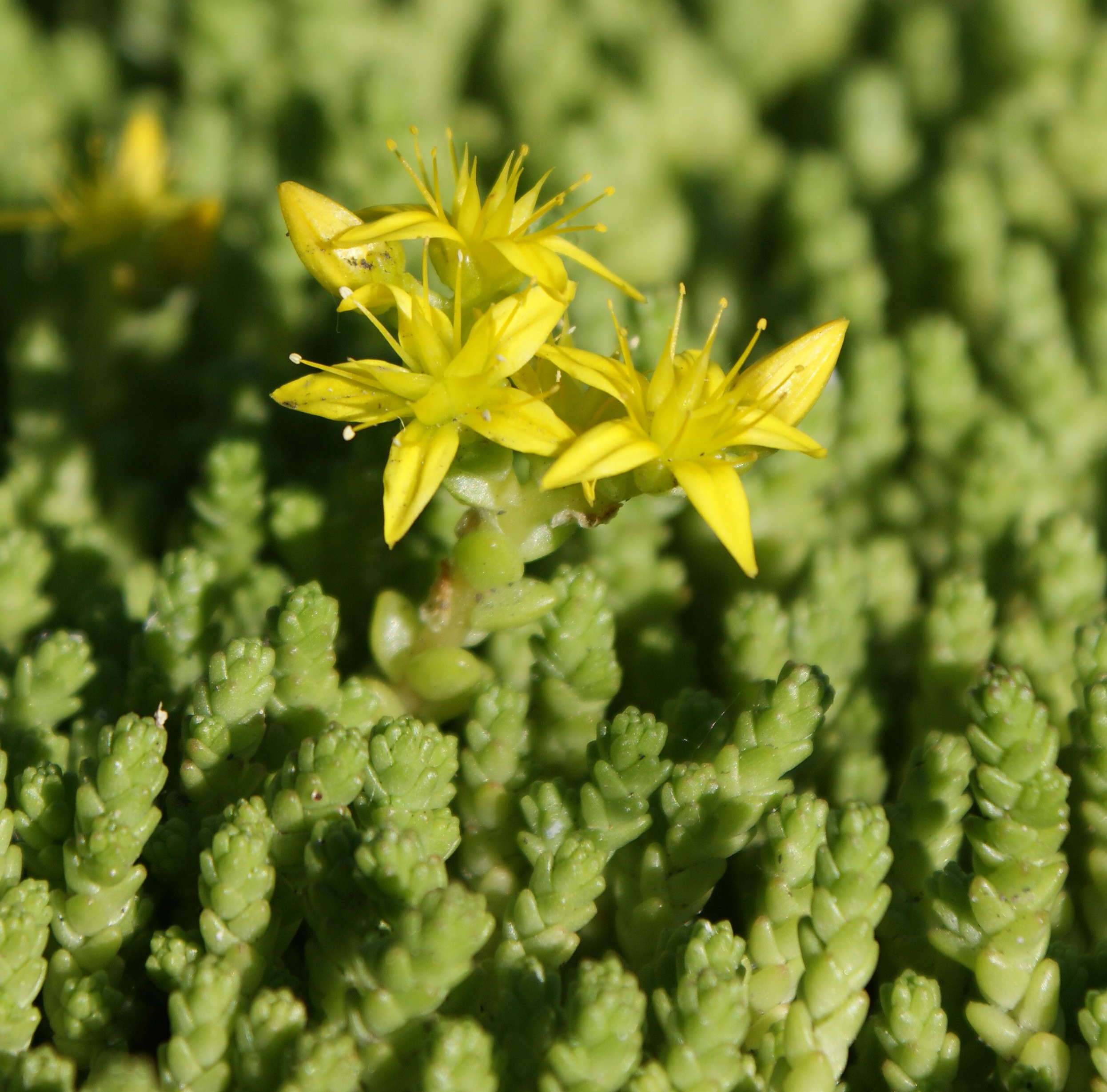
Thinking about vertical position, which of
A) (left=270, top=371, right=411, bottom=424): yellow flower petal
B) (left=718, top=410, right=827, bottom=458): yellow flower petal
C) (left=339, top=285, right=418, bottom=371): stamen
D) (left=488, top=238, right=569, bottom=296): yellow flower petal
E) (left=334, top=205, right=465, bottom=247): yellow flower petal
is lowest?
(left=270, top=371, right=411, bottom=424): yellow flower petal

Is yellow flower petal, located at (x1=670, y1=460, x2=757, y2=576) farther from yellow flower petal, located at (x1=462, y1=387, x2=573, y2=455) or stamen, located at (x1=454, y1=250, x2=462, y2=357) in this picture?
stamen, located at (x1=454, y1=250, x2=462, y2=357)

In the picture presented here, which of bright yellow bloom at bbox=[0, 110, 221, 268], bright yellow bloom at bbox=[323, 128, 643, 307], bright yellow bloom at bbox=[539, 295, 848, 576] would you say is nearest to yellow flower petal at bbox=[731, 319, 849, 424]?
bright yellow bloom at bbox=[539, 295, 848, 576]

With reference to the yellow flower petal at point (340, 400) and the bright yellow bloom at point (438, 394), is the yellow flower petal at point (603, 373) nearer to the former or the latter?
the bright yellow bloom at point (438, 394)

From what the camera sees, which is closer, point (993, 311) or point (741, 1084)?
point (741, 1084)

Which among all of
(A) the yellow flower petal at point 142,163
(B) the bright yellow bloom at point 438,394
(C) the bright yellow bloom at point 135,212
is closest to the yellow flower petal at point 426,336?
(B) the bright yellow bloom at point 438,394

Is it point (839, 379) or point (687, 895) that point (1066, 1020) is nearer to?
point (687, 895)

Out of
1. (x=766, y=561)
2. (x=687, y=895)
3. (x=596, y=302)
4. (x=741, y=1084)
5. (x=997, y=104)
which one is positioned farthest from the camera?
(x=997, y=104)

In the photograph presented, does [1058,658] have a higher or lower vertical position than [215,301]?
higher

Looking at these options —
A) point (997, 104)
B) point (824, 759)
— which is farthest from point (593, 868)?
point (997, 104)
